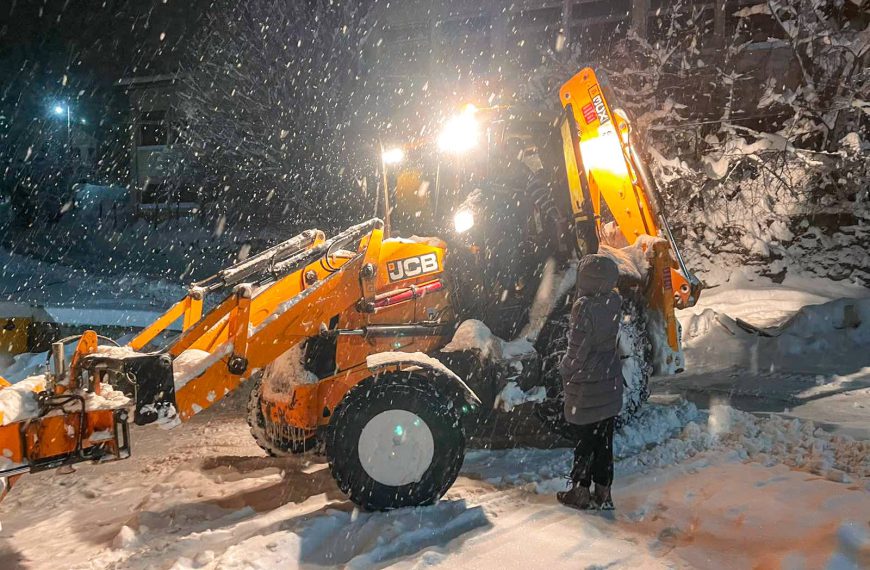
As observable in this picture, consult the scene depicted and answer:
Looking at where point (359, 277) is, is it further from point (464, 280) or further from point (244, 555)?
point (244, 555)

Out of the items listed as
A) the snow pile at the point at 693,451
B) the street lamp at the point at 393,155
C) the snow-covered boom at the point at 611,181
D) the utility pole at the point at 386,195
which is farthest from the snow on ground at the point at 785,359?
the street lamp at the point at 393,155

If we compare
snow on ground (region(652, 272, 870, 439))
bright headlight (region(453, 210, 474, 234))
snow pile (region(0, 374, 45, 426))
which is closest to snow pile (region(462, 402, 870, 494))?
Answer: snow on ground (region(652, 272, 870, 439))

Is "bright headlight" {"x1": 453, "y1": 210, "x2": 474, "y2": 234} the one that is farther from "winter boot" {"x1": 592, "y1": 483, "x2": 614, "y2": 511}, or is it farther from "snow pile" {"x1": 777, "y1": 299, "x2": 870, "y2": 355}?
"snow pile" {"x1": 777, "y1": 299, "x2": 870, "y2": 355}

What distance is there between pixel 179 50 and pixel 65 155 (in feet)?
35.9

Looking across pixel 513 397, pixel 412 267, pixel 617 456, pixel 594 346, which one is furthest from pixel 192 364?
pixel 617 456

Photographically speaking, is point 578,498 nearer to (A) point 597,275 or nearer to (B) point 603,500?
(B) point 603,500

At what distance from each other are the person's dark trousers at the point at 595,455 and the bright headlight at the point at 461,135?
2684mm

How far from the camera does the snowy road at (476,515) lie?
3.73 metres

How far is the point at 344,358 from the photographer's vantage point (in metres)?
5.55

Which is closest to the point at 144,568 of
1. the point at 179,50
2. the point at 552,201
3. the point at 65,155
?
the point at 552,201

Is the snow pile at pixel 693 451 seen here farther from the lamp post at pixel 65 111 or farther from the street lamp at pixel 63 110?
the street lamp at pixel 63 110

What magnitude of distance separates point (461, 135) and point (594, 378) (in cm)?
260

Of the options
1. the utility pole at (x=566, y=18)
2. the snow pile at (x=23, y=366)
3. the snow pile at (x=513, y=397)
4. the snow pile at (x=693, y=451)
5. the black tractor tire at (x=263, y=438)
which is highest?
the utility pole at (x=566, y=18)

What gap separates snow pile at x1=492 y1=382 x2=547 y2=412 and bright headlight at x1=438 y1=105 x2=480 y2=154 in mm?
2071
